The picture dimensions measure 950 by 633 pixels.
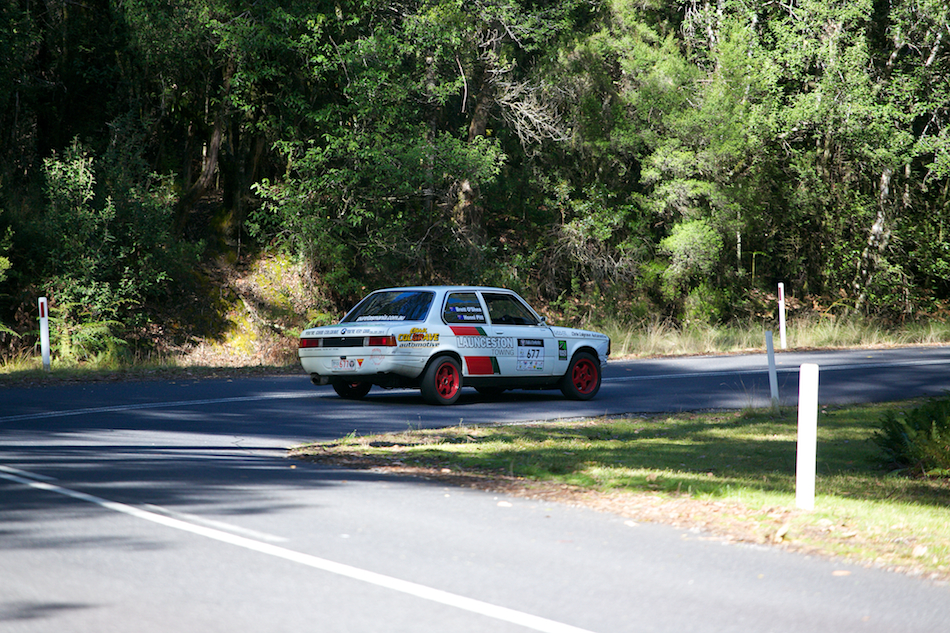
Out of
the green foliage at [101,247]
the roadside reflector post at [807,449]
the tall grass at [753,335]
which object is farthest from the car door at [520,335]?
the green foliage at [101,247]

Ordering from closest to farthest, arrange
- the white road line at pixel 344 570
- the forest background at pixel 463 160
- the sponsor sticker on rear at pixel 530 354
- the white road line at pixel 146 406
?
the white road line at pixel 344 570 → the white road line at pixel 146 406 → the sponsor sticker on rear at pixel 530 354 → the forest background at pixel 463 160

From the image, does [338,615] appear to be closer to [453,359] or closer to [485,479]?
[485,479]

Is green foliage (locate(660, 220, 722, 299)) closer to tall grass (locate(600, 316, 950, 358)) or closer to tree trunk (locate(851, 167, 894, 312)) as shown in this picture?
tall grass (locate(600, 316, 950, 358))

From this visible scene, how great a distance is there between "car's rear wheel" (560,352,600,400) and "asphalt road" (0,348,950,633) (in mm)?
6395

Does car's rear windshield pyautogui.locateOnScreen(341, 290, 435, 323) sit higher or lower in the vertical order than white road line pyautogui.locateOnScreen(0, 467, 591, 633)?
higher

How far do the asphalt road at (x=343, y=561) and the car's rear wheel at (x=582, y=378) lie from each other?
252 inches

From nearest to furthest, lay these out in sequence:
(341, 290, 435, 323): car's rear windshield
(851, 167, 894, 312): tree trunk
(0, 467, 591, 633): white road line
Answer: (0, 467, 591, 633): white road line < (341, 290, 435, 323): car's rear windshield < (851, 167, 894, 312): tree trunk

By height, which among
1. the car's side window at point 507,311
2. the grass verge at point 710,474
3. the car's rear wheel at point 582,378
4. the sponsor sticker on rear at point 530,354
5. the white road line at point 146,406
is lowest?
the grass verge at point 710,474

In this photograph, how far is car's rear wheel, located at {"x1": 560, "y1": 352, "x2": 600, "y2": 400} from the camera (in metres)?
15.7

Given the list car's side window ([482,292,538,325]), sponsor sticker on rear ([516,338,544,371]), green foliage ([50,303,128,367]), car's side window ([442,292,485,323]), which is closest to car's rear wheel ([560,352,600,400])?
sponsor sticker on rear ([516,338,544,371])

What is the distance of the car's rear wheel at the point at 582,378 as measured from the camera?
15.7m

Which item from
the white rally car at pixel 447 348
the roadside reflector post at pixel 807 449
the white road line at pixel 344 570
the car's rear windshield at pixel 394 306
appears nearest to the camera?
the white road line at pixel 344 570

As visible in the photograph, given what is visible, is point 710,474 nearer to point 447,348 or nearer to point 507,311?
point 447,348

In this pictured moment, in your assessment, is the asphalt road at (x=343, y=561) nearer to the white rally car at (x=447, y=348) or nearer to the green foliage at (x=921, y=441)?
the white rally car at (x=447, y=348)
